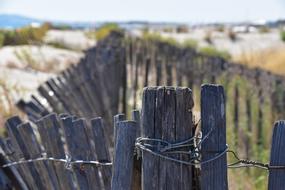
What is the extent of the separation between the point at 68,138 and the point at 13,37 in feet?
75.9

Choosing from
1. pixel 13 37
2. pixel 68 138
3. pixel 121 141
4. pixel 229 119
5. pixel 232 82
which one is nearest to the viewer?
pixel 121 141

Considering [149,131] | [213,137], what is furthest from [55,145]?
[213,137]

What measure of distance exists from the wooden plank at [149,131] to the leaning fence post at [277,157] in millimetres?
394

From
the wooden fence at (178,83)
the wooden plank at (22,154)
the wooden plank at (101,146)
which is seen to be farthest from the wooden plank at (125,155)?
the wooden fence at (178,83)

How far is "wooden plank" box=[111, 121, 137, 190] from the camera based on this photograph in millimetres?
2311

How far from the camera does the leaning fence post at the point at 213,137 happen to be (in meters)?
2.14

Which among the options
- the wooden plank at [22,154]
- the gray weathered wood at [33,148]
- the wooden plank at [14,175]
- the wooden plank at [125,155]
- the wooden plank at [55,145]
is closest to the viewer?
the wooden plank at [125,155]

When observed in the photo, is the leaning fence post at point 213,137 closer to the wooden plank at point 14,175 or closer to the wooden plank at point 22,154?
the wooden plank at point 22,154

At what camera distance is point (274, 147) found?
2.21 meters

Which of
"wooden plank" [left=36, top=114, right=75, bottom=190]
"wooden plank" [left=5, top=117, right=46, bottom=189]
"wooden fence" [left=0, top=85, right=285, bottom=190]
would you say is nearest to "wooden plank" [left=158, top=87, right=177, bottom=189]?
"wooden fence" [left=0, top=85, right=285, bottom=190]

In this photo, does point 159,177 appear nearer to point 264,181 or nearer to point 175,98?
point 175,98

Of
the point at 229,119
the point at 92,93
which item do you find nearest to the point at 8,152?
the point at 92,93

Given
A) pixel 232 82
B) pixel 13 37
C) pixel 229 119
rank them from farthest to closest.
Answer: pixel 13 37
pixel 232 82
pixel 229 119

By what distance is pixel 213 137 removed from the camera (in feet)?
7.07
